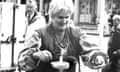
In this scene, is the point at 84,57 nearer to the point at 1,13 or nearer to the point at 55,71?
the point at 55,71

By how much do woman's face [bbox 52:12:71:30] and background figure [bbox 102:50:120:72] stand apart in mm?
307

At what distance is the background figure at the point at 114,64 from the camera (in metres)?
1.27

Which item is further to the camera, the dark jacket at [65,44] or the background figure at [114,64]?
the background figure at [114,64]

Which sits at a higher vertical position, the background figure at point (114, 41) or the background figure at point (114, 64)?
the background figure at point (114, 41)

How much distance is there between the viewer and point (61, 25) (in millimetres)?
1096

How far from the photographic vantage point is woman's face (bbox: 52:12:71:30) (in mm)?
1074

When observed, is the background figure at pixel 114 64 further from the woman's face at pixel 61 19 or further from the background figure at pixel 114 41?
the woman's face at pixel 61 19

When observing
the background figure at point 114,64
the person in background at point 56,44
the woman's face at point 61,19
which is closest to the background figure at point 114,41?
the background figure at point 114,64

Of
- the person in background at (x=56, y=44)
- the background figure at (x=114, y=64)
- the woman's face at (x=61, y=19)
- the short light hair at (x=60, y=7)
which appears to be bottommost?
the background figure at (x=114, y=64)

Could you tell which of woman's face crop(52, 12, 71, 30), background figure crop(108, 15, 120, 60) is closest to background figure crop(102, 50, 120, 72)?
background figure crop(108, 15, 120, 60)

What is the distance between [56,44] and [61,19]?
0.11 meters

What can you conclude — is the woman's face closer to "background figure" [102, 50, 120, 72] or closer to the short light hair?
the short light hair

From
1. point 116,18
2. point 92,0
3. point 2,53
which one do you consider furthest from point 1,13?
point 92,0

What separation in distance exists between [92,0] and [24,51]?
19.7 ft
